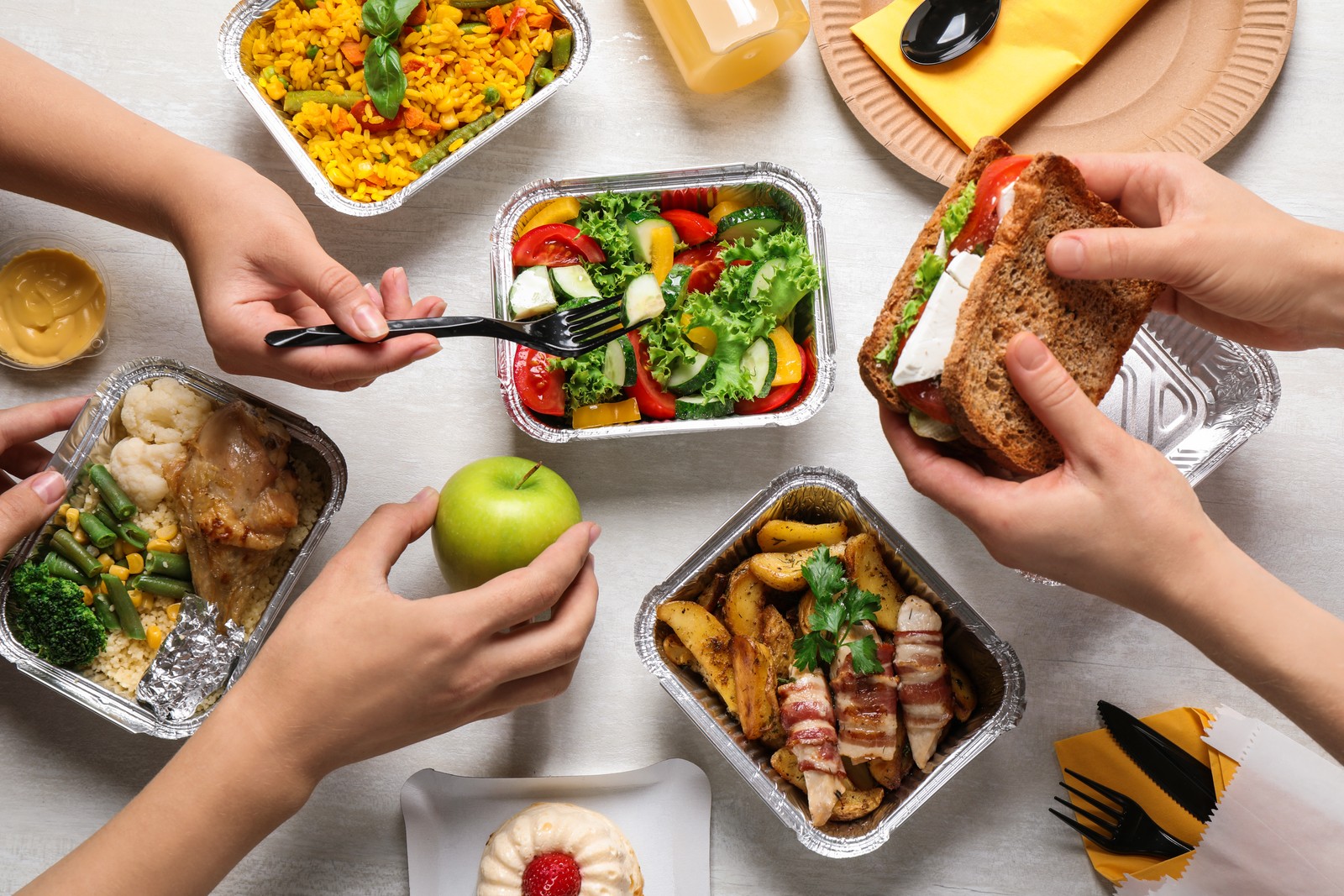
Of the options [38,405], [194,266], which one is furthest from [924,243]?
[38,405]

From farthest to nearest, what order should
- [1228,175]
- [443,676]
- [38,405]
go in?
1. [1228,175]
2. [38,405]
3. [443,676]

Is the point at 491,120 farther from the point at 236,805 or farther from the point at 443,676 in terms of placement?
the point at 236,805

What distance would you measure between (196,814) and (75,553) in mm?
579

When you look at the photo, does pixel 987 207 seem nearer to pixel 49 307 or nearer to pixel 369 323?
pixel 369 323

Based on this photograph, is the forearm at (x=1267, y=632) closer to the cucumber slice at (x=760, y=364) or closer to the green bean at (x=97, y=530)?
the cucumber slice at (x=760, y=364)

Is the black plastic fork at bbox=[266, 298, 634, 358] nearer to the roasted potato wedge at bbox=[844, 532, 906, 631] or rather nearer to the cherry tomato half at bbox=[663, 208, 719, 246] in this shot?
the cherry tomato half at bbox=[663, 208, 719, 246]

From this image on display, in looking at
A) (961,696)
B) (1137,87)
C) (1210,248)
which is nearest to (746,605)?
(961,696)

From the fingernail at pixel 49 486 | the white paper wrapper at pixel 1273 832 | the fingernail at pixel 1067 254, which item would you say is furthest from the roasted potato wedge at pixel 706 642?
the fingernail at pixel 49 486

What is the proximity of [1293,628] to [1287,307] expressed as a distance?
60cm

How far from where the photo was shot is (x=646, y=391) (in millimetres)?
1976

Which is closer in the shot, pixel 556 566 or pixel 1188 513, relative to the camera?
pixel 1188 513

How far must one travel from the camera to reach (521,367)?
6.39 ft

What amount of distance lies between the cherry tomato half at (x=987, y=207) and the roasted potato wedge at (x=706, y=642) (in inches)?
34.8

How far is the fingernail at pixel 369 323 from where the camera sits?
1.57 m
